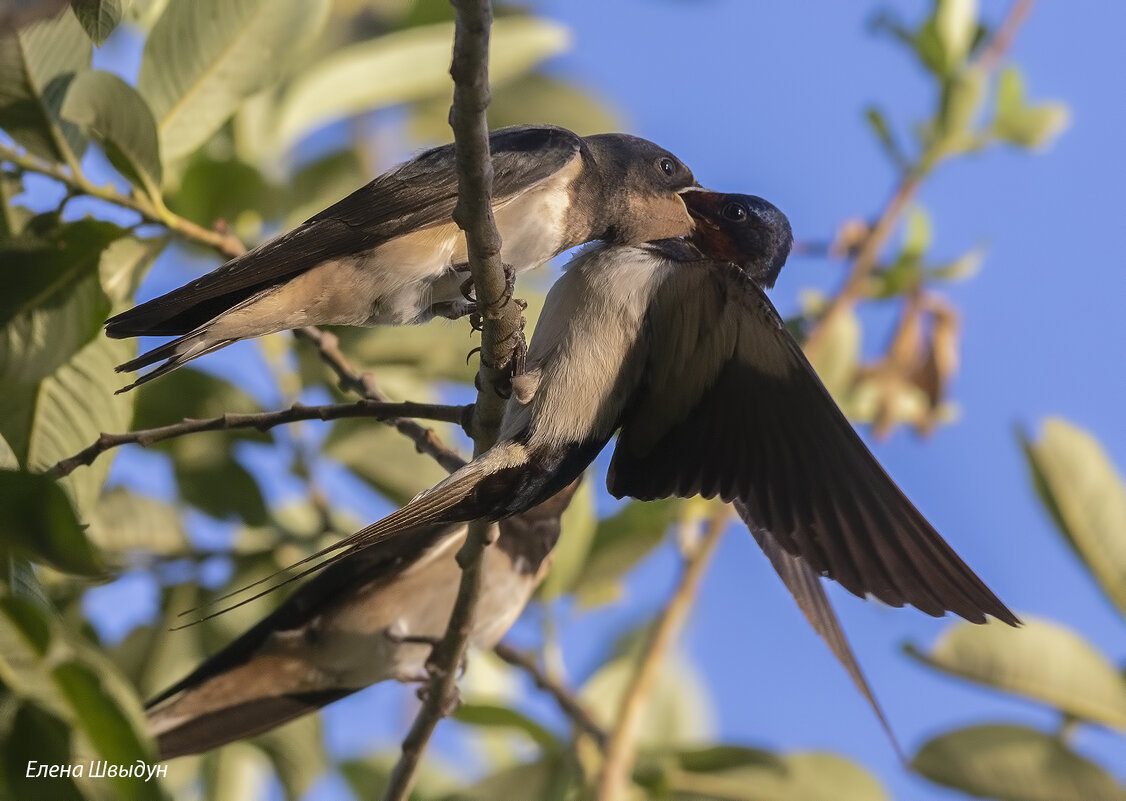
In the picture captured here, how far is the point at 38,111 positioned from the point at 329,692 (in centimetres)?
186

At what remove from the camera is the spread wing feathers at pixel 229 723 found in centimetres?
342

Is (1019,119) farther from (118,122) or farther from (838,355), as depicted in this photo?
(118,122)

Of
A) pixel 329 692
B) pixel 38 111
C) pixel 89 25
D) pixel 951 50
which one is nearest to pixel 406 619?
pixel 329 692

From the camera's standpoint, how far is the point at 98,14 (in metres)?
1.85

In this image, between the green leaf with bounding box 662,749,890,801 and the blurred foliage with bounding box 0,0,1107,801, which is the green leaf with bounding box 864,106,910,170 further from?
the green leaf with bounding box 662,749,890,801

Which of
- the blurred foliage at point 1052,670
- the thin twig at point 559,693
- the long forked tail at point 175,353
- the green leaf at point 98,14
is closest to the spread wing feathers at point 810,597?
the blurred foliage at point 1052,670

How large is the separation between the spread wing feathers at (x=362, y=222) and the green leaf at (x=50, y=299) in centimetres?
20

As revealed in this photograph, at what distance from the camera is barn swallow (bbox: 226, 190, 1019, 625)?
8.20 feet

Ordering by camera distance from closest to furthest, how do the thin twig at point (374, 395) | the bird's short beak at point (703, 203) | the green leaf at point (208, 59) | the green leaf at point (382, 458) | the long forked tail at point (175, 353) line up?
the long forked tail at point (175, 353) → the thin twig at point (374, 395) → the green leaf at point (208, 59) → the bird's short beak at point (703, 203) → the green leaf at point (382, 458)

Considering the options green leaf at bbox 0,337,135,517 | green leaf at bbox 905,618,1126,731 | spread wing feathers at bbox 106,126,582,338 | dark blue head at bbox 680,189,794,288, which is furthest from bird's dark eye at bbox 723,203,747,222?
green leaf at bbox 0,337,135,517

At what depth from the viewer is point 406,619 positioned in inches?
149

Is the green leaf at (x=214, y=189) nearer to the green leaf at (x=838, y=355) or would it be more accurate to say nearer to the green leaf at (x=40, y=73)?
the green leaf at (x=40, y=73)

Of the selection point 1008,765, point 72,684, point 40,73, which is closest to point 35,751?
point 72,684

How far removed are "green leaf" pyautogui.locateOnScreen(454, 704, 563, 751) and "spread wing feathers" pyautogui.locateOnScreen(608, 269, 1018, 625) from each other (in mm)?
903
